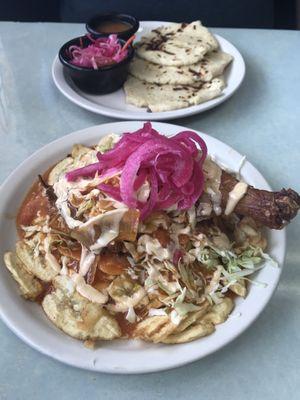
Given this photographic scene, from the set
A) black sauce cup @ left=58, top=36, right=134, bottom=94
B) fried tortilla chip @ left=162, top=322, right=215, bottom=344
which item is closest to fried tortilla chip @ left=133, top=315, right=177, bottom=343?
fried tortilla chip @ left=162, top=322, right=215, bottom=344

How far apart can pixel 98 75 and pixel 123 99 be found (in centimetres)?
15

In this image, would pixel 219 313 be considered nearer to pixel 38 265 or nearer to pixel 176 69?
pixel 38 265

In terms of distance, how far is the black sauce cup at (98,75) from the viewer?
208 centimetres

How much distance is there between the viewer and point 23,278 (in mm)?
1338

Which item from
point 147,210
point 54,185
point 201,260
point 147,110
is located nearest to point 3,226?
point 54,185

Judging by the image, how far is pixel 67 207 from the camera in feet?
4.49

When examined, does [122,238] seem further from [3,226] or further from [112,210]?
[3,226]

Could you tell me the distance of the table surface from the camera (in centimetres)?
121

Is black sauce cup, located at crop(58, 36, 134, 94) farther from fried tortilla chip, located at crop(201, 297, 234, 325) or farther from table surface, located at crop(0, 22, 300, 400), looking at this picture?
fried tortilla chip, located at crop(201, 297, 234, 325)

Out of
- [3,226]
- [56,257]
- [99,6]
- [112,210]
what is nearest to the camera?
[112,210]

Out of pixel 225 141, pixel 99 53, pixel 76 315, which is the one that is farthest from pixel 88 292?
pixel 99 53

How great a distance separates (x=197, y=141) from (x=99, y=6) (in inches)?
77.3

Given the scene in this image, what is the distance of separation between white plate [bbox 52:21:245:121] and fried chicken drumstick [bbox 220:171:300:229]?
665 mm

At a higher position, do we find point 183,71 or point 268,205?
point 268,205
